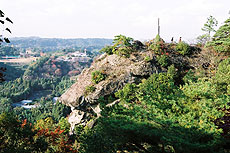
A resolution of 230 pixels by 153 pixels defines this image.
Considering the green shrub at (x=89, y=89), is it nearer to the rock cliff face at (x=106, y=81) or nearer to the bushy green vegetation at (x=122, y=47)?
the rock cliff face at (x=106, y=81)

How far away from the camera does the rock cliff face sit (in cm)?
1490

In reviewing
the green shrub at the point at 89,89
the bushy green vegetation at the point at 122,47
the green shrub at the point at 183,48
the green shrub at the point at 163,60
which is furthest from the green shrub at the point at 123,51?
the green shrub at the point at 183,48

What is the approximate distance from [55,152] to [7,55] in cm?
18421

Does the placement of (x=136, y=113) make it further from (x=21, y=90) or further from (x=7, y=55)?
(x=7, y=55)

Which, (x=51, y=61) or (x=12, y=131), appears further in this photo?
(x=51, y=61)

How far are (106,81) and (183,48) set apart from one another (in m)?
8.08

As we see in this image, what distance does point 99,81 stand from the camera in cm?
1544

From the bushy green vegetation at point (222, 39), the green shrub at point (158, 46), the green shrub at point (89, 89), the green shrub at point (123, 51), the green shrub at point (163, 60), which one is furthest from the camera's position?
the green shrub at point (158, 46)

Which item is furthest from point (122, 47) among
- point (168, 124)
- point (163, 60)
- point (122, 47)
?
point (168, 124)

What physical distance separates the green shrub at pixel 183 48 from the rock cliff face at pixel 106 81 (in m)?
2.89

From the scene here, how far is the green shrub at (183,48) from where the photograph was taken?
17.5m

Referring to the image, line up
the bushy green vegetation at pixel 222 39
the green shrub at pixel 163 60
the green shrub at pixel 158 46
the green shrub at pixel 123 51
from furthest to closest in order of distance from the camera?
1. the green shrub at pixel 158 46
2. the green shrub at pixel 123 51
3. the green shrub at pixel 163 60
4. the bushy green vegetation at pixel 222 39

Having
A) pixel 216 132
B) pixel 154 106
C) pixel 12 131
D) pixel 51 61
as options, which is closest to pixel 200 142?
pixel 216 132

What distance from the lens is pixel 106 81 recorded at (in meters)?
15.2
